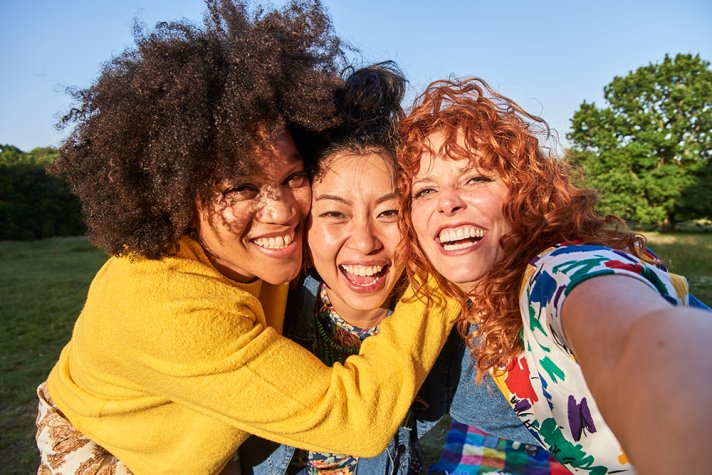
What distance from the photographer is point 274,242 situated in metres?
2.15

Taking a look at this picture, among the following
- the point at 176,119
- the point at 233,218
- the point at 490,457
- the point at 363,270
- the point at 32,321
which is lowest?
the point at 32,321

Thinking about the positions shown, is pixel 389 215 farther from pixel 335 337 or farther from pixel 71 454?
pixel 71 454

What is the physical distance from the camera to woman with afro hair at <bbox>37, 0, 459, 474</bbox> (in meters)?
1.65

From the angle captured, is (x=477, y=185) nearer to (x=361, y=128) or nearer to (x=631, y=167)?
(x=361, y=128)

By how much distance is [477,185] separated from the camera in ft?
6.68

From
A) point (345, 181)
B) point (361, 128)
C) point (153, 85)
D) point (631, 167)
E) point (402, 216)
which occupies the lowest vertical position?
point (631, 167)

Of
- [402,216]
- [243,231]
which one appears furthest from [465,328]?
[243,231]

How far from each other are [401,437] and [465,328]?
25.3 inches

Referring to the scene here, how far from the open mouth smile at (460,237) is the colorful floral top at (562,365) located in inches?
17.3

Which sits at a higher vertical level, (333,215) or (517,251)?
(333,215)

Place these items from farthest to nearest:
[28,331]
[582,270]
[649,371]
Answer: [28,331] < [582,270] < [649,371]

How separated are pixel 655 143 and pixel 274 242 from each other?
34794mm

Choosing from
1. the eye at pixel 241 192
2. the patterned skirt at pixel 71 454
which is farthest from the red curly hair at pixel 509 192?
the patterned skirt at pixel 71 454

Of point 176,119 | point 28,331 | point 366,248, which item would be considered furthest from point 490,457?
point 28,331
